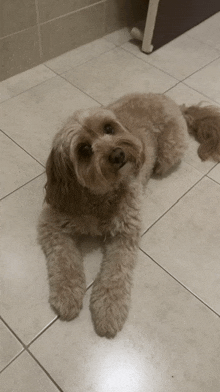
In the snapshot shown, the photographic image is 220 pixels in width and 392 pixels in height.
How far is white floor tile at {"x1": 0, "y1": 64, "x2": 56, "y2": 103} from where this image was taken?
2.15 meters

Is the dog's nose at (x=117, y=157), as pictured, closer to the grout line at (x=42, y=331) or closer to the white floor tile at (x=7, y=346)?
the grout line at (x=42, y=331)

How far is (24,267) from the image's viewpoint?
1403 mm

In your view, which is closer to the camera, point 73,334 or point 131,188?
point 73,334

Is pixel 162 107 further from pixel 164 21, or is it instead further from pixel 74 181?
pixel 164 21

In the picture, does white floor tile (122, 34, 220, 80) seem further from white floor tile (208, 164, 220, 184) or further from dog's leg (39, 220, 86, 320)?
dog's leg (39, 220, 86, 320)

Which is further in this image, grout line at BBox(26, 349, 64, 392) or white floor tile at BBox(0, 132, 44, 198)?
white floor tile at BBox(0, 132, 44, 198)

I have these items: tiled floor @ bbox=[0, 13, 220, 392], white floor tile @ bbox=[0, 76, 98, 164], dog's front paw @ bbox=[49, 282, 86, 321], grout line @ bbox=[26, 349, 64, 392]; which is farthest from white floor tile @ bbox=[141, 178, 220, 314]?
white floor tile @ bbox=[0, 76, 98, 164]

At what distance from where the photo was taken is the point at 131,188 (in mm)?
1386

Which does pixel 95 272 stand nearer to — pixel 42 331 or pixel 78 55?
pixel 42 331

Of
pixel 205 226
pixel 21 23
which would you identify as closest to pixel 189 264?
pixel 205 226

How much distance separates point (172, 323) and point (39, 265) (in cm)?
62

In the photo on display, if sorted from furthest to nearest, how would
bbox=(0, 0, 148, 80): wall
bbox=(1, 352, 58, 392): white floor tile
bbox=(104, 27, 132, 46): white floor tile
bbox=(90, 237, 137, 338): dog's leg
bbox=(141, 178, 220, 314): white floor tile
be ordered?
bbox=(104, 27, 132, 46): white floor tile, bbox=(0, 0, 148, 80): wall, bbox=(141, 178, 220, 314): white floor tile, bbox=(90, 237, 137, 338): dog's leg, bbox=(1, 352, 58, 392): white floor tile

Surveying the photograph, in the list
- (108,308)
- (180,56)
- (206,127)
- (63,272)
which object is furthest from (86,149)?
(180,56)

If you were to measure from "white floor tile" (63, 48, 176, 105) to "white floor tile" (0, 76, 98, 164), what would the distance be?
101 mm
